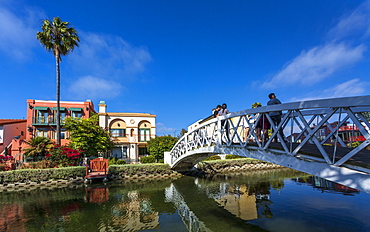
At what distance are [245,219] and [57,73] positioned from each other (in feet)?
82.0

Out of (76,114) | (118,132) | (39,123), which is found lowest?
(118,132)

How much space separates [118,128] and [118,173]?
12.1 metres

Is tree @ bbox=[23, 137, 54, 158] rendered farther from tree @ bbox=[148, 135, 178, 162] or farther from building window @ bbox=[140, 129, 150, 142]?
building window @ bbox=[140, 129, 150, 142]

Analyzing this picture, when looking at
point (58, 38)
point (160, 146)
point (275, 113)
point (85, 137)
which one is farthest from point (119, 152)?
point (275, 113)

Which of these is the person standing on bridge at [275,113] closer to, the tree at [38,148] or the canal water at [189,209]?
the canal water at [189,209]

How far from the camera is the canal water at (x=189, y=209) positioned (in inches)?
316

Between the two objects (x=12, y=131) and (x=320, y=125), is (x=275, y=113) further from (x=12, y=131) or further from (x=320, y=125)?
(x=12, y=131)

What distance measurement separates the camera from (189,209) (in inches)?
405

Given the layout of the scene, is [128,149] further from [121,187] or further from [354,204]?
[354,204]

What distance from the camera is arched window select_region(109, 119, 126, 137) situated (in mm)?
28797

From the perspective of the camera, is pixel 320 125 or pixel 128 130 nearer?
pixel 320 125

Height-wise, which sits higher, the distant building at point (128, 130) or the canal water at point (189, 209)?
the distant building at point (128, 130)

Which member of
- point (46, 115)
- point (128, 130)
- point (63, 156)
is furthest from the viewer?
point (128, 130)

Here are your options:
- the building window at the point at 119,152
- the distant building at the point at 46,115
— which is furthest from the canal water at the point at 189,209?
the building window at the point at 119,152
